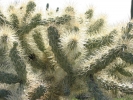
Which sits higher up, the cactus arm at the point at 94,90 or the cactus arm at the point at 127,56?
the cactus arm at the point at 127,56

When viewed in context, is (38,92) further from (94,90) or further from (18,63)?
(94,90)

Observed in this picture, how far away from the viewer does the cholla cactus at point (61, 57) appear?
3855mm

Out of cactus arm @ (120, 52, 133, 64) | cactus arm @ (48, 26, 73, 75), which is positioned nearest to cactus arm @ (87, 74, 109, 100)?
cactus arm @ (48, 26, 73, 75)

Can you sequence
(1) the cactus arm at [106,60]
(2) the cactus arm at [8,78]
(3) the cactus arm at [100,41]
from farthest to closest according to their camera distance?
(3) the cactus arm at [100,41]
(2) the cactus arm at [8,78]
(1) the cactus arm at [106,60]

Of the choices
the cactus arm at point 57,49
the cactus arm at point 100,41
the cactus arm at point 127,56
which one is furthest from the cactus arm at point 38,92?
the cactus arm at point 100,41

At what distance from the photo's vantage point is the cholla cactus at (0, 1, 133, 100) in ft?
12.6

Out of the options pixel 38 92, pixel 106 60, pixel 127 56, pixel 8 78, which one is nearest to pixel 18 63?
pixel 8 78

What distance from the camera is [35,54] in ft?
15.6

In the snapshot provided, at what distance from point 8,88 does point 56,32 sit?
892 millimetres

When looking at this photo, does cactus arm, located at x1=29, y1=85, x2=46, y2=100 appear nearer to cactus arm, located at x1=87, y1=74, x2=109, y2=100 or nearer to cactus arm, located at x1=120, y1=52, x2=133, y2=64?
cactus arm, located at x1=87, y1=74, x2=109, y2=100

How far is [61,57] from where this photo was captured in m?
3.93

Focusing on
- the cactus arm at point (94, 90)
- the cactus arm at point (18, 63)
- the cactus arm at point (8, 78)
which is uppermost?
the cactus arm at point (18, 63)

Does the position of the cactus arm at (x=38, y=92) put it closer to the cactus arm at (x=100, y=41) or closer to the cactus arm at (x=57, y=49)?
the cactus arm at (x=57, y=49)

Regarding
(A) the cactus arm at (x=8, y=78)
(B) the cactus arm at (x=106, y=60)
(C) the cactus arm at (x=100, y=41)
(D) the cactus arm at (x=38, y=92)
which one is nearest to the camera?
(D) the cactus arm at (x=38, y=92)
